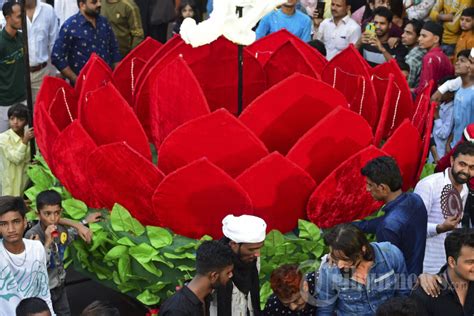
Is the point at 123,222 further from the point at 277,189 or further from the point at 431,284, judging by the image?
the point at 431,284

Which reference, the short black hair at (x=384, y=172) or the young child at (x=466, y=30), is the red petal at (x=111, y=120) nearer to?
the short black hair at (x=384, y=172)

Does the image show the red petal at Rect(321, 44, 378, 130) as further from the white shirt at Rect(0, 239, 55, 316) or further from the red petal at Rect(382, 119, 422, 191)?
the white shirt at Rect(0, 239, 55, 316)

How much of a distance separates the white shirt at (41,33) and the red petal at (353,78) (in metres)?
2.87

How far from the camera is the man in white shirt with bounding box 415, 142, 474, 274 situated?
4.25 metres

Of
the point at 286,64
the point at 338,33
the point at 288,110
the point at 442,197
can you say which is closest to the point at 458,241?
the point at 442,197

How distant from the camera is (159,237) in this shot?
4.25 m

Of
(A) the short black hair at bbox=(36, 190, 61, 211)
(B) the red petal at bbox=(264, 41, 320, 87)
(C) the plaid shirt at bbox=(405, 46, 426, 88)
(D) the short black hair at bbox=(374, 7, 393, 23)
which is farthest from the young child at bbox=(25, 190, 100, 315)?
(D) the short black hair at bbox=(374, 7, 393, 23)

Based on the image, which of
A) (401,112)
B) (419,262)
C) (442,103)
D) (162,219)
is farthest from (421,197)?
(442,103)

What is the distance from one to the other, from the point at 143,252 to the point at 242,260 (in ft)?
2.14

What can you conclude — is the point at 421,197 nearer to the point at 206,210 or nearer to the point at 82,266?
the point at 206,210

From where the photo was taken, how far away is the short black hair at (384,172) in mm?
3951

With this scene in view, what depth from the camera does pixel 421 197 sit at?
4328mm

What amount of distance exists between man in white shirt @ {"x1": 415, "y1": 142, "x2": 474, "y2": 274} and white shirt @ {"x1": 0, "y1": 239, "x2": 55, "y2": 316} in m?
1.80

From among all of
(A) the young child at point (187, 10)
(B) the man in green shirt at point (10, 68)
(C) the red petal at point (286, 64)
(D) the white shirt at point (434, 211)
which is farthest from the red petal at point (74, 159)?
(A) the young child at point (187, 10)
